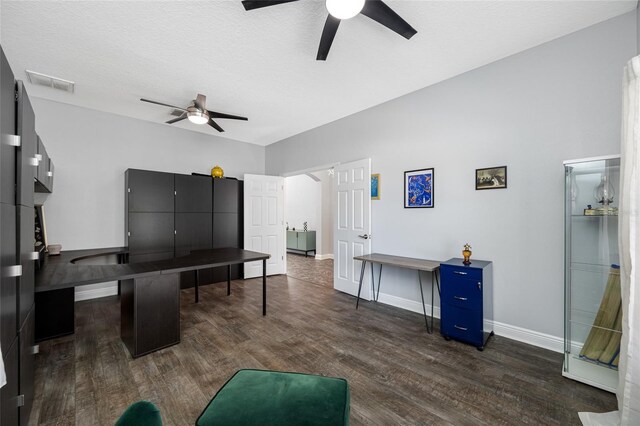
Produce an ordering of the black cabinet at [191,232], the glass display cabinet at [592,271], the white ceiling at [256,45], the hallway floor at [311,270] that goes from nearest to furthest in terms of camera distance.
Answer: the glass display cabinet at [592,271]
the white ceiling at [256,45]
the black cabinet at [191,232]
the hallway floor at [311,270]

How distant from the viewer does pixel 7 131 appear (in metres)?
1.37

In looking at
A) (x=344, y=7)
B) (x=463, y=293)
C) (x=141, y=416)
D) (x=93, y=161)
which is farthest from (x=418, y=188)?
(x=93, y=161)

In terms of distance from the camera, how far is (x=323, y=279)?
547 centimetres

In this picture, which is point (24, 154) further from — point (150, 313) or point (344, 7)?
point (344, 7)

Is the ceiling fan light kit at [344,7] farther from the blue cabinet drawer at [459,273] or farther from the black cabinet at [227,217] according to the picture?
the black cabinet at [227,217]

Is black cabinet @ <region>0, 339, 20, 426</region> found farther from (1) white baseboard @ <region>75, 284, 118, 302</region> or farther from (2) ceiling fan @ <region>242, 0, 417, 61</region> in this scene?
(1) white baseboard @ <region>75, 284, 118, 302</region>

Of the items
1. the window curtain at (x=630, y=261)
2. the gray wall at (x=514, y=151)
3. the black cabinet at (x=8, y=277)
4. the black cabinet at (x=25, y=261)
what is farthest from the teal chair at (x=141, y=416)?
the gray wall at (x=514, y=151)

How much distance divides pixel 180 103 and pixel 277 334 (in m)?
3.50

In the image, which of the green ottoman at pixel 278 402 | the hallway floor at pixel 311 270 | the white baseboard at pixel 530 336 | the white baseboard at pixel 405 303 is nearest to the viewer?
the green ottoman at pixel 278 402

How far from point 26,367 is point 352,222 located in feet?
12.1

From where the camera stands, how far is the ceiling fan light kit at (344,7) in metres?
1.81

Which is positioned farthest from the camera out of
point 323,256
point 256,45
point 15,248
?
point 323,256

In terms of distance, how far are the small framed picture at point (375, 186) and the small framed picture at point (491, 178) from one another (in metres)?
1.35

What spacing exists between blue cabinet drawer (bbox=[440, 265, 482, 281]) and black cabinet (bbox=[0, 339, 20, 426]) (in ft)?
→ 10.6
